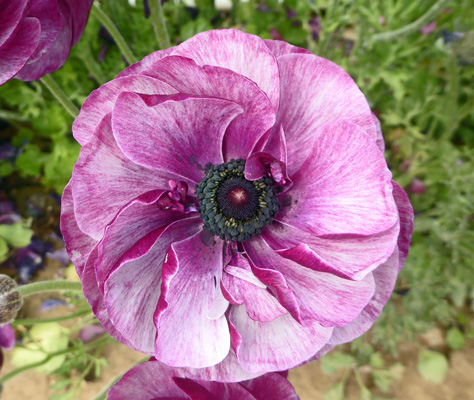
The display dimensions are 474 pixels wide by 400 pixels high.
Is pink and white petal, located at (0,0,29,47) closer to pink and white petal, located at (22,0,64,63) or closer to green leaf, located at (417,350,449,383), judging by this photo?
pink and white petal, located at (22,0,64,63)

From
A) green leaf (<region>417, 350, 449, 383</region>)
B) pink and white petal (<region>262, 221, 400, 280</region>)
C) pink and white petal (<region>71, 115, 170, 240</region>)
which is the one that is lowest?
green leaf (<region>417, 350, 449, 383</region>)

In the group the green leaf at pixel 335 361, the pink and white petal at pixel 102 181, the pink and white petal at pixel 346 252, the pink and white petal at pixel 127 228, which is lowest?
the green leaf at pixel 335 361

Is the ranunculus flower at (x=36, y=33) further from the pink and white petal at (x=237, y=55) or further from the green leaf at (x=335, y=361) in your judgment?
the green leaf at (x=335, y=361)

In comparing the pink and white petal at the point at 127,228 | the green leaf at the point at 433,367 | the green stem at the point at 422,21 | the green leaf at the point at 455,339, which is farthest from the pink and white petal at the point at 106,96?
the green leaf at the point at 455,339

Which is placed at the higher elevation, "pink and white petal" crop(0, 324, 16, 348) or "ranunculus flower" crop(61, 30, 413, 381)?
"ranunculus flower" crop(61, 30, 413, 381)

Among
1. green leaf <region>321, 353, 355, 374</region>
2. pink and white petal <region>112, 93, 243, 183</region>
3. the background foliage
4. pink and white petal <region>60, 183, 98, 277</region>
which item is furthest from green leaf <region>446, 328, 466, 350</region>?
pink and white petal <region>60, 183, 98, 277</region>

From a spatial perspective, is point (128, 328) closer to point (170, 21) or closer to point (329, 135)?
point (329, 135)

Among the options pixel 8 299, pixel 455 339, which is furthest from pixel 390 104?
pixel 8 299

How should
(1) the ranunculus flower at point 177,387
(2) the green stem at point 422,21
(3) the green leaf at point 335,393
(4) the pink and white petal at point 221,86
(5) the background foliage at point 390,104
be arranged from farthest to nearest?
(3) the green leaf at point 335,393 → (5) the background foliage at point 390,104 → (2) the green stem at point 422,21 → (1) the ranunculus flower at point 177,387 → (4) the pink and white petal at point 221,86

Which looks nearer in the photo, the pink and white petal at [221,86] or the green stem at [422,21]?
the pink and white petal at [221,86]
